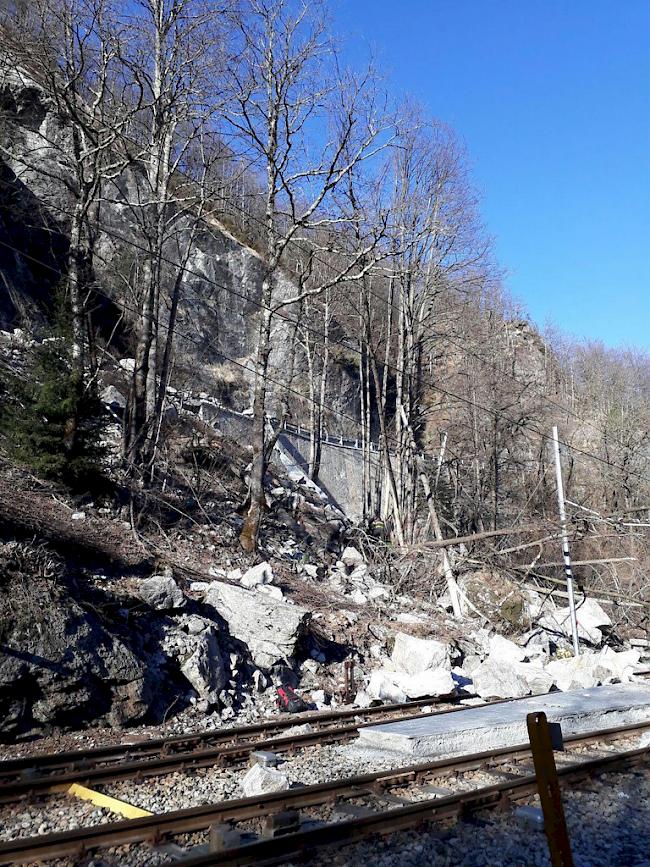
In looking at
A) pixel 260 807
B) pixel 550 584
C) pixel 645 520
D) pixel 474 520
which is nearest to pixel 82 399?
pixel 260 807

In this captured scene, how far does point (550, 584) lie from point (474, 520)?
9838mm

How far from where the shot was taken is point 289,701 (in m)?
10.9

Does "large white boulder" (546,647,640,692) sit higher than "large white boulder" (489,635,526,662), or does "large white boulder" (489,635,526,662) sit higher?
"large white boulder" (489,635,526,662)

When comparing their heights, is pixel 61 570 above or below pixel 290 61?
below

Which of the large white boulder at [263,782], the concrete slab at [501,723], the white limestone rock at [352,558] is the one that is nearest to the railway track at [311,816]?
the large white boulder at [263,782]

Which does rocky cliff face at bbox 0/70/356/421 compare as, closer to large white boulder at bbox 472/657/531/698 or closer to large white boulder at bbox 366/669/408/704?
large white boulder at bbox 366/669/408/704

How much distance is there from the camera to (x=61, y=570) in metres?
10.4

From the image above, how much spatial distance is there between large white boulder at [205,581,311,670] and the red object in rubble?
595mm

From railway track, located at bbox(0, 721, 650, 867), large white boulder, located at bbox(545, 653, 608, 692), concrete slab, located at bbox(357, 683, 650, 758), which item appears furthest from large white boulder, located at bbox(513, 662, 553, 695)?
railway track, located at bbox(0, 721, 650, 867)

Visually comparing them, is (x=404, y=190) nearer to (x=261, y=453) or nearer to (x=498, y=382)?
(x=498, y=382)

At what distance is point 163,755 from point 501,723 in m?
4.08

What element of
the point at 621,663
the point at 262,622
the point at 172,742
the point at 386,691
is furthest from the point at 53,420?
the point at 621,663

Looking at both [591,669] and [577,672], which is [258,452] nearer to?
[577,672]

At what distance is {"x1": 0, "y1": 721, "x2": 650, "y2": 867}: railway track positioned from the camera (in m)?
4.95
